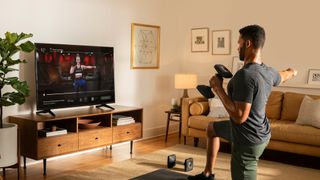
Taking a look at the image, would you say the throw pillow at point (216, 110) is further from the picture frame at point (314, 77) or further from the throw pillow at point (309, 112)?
the picture frame at point (314, 77)

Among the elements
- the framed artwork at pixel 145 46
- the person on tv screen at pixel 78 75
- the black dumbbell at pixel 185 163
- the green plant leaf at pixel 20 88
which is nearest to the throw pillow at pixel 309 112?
the black dumbbell at pixel 185 163

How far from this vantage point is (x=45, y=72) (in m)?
4.30

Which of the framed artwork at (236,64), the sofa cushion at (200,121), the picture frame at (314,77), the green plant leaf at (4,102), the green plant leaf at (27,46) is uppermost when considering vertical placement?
the green plant leaf at (27,46)

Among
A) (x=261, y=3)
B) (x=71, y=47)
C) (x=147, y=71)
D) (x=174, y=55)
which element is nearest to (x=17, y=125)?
(x=71, y=47)

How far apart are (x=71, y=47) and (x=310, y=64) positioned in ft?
10.9

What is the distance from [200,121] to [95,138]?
4.95 ft

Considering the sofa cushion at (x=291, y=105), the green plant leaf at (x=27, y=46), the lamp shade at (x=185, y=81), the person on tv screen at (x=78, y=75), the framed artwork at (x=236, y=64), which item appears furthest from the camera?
the framed artwork at (x=236, y=64)

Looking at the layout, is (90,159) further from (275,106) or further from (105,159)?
(275,106)

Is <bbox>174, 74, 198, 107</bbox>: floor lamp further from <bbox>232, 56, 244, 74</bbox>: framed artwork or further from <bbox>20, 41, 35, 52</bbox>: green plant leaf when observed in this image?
<bbox>20, 41, 35, 52</bbox>: green plant leaf

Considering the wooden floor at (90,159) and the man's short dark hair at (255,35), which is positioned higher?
the man's short dark hair at (255,35)

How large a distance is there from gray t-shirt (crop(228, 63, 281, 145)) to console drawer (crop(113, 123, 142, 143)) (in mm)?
2656

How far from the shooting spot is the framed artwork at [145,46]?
19.0 feet

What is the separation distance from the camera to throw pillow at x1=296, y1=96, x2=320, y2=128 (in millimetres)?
4622

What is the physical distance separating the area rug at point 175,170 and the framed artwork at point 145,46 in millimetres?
1610
